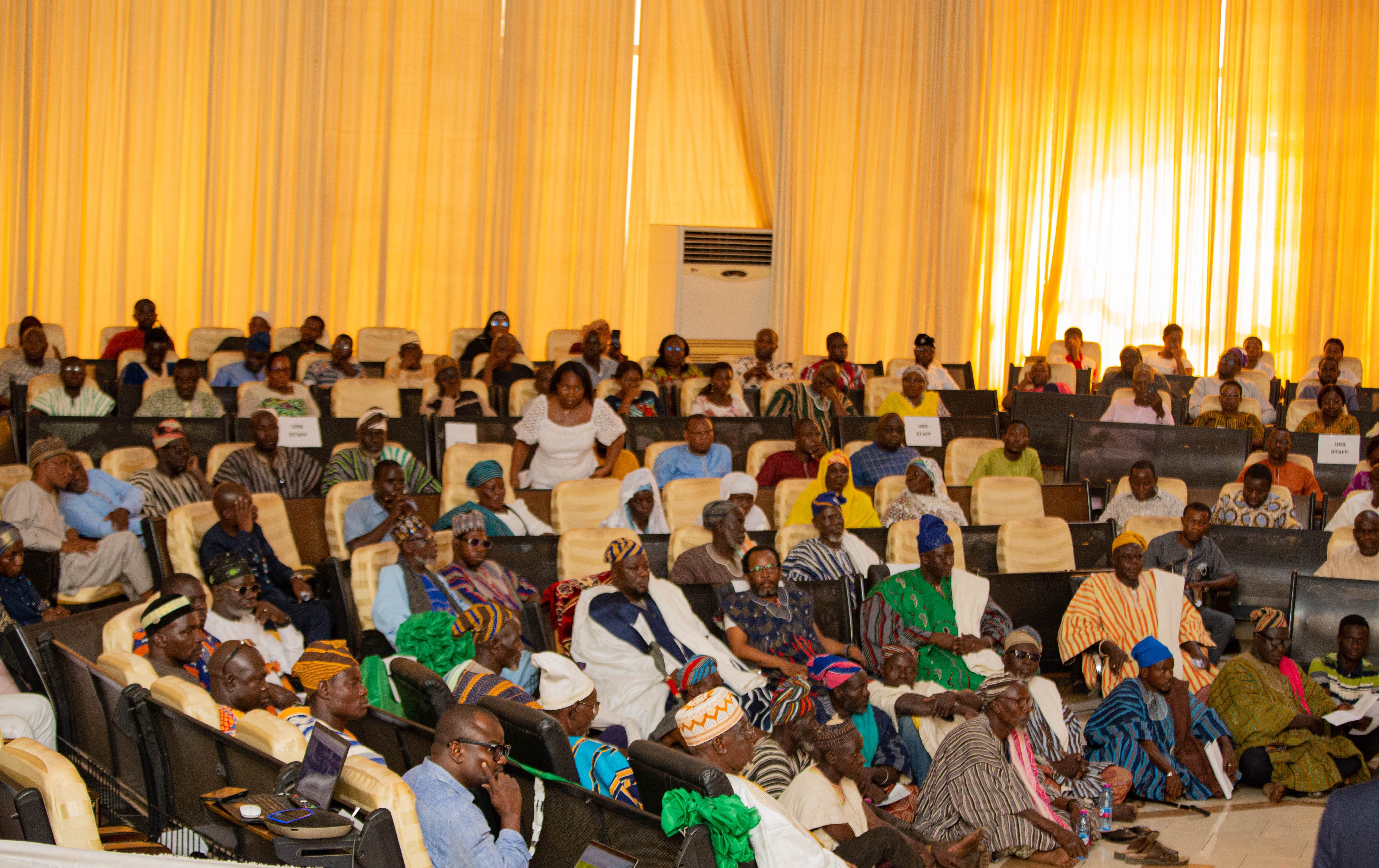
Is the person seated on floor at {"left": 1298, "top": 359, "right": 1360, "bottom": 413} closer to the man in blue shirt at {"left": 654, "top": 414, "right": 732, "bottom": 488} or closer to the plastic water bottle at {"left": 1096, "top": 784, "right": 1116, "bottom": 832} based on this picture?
the man in blue shirt at {"left": 654, "top": 414, "right": 732, "bottom": 488}

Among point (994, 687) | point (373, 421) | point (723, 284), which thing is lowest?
point (994, 687)

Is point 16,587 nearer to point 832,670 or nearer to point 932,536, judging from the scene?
point 832,670

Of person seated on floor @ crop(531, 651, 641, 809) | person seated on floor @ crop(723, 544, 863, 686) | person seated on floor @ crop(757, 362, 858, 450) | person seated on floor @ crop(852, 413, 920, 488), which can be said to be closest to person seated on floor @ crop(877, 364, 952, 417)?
person seated on floor @ crop(757, 362, 858, 450)

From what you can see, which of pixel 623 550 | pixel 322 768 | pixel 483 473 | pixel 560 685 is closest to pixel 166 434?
pixel 483 473

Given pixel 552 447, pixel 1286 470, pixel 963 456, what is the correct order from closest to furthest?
pixel 552 447 < pixel 1286 470 < pixel 963 456

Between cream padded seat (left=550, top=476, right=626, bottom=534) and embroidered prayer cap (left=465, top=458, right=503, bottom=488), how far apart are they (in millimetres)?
422

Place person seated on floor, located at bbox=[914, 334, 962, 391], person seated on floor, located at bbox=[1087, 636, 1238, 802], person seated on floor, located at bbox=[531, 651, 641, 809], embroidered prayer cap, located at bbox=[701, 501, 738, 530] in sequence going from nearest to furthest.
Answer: person seated on floor, located at bbox=[531, 651, 641, 809]
person seated on floor, located at bbox=[1087, 636, 1238, 802]
embroidered prayer cap, located at bbox=[701, 501, 738, 530]
person seated on floor, located at bbox=[914, 334, 962, 391]

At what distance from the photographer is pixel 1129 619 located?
20.6 feet

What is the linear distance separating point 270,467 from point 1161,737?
4501 millimetres

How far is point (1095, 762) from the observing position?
5.53 meters

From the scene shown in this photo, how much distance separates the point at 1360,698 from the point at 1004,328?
8.42m

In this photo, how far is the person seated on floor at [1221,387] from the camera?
1033 cm

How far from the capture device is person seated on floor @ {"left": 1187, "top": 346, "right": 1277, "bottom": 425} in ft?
33.9

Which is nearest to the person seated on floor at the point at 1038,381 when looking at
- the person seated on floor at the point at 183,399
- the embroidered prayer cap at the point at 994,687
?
the embroidered prayer cap at the point at 994,687
